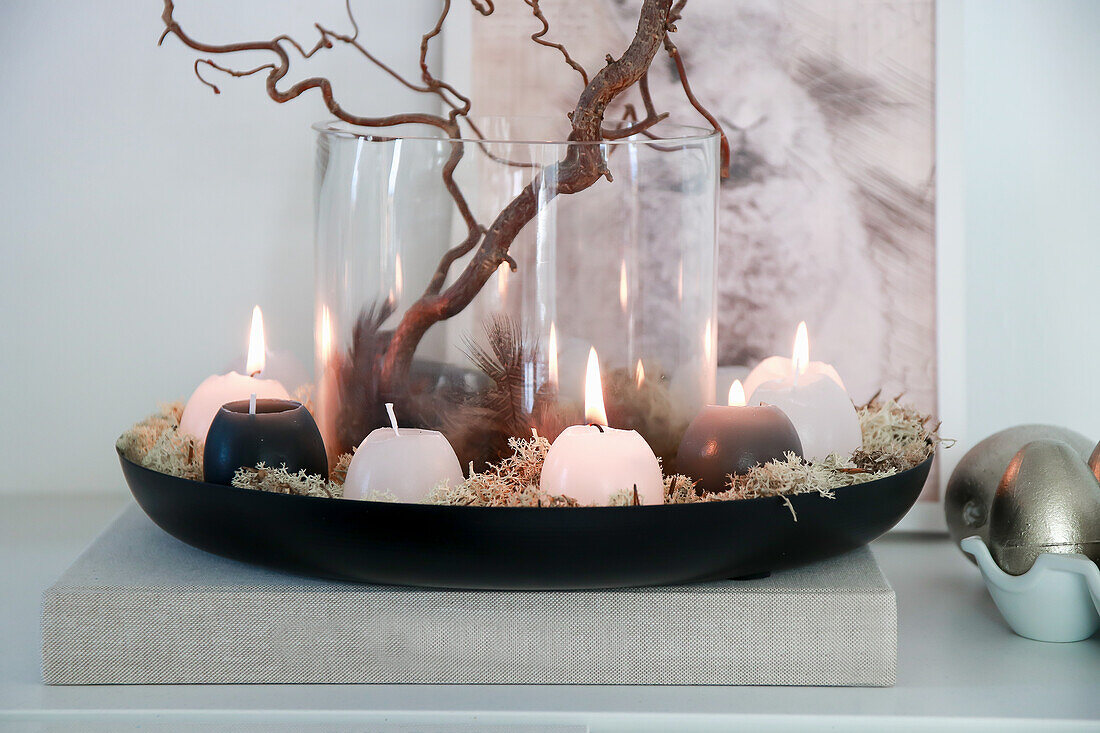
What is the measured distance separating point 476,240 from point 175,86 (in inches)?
16.8

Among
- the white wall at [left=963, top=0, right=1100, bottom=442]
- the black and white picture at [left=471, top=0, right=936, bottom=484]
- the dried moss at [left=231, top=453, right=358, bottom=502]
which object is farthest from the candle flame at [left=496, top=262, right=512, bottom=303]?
the white wall at [left=963, top=0, right=1100, bottom=442]

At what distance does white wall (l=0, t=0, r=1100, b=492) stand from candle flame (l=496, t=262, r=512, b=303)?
0.34 metres

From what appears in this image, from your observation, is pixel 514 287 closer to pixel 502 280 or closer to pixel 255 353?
pixel 502 280

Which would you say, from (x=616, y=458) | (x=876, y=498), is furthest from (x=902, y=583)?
(x=616, y=458)

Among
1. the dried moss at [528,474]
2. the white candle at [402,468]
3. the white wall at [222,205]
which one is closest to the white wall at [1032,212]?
the white wall at [222,205]

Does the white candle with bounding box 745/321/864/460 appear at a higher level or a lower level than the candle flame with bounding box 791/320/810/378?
lower

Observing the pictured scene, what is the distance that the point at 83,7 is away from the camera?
78cm

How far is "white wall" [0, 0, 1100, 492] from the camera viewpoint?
777 mm

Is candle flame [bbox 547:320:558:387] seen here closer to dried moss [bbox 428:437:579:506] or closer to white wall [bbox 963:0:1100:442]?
dried moss [bbox 428:437:579:506]

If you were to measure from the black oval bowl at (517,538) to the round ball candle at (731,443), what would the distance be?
0.10 feet

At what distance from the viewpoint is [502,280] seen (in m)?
0.50

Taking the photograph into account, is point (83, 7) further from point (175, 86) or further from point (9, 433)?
point (9, 433)

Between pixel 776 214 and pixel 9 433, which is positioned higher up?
pixel 776 214

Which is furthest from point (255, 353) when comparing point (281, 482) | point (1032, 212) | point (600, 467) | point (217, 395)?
point (1032, 212)
